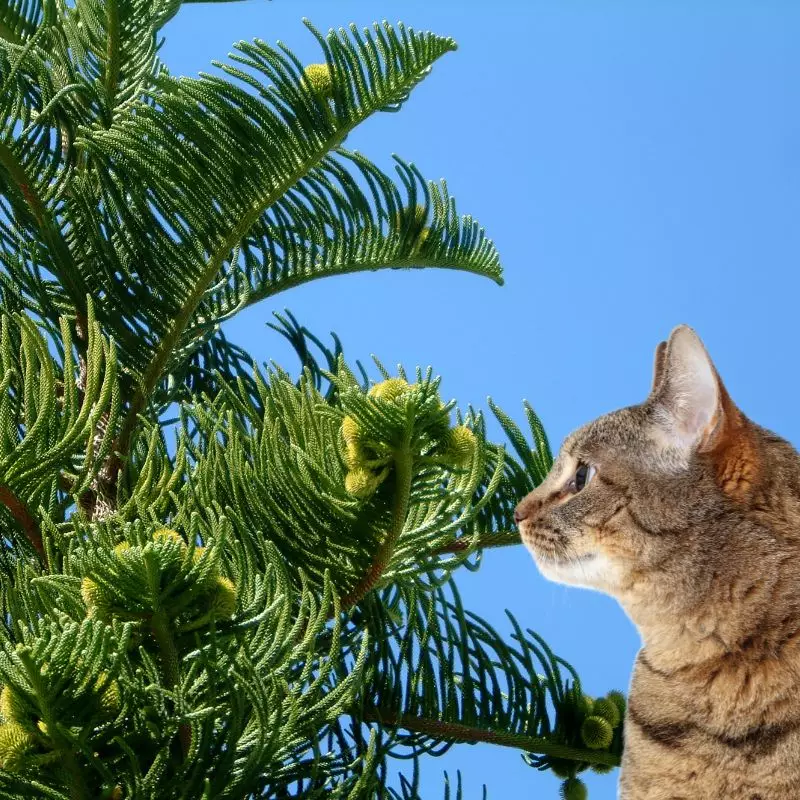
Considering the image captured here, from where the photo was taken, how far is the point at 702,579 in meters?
1.28

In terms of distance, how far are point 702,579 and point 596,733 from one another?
795mm

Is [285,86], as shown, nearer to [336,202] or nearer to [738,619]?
[336,202]

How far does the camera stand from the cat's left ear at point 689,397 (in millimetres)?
1240

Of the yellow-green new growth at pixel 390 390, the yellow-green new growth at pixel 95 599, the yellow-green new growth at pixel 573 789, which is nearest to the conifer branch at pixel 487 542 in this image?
Answer: the yellow-green new growth at pixel 573 789

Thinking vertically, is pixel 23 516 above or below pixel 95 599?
above

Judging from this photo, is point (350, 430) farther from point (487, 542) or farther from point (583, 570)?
point (487, 542)

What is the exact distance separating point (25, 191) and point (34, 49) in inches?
10.5

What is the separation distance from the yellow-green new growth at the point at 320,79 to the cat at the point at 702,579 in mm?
811

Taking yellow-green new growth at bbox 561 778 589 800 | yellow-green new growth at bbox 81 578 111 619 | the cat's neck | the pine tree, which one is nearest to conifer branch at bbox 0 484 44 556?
the pine tree

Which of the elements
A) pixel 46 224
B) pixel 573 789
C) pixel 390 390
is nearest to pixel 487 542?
pixel 573 789

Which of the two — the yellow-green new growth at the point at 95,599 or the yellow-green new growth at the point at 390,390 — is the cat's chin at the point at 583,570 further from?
the yellow-green new growth at the point at 95,599

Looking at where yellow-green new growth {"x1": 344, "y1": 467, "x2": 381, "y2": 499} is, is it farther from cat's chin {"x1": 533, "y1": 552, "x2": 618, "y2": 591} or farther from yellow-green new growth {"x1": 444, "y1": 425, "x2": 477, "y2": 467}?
cat's chin {"x1": 533, "y1": 552, "x2": 618, "y2": 591}

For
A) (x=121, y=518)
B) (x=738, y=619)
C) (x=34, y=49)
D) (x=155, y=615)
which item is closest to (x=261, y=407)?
(x=121, y=518)

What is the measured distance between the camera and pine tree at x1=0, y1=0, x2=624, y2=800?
4.41ft
